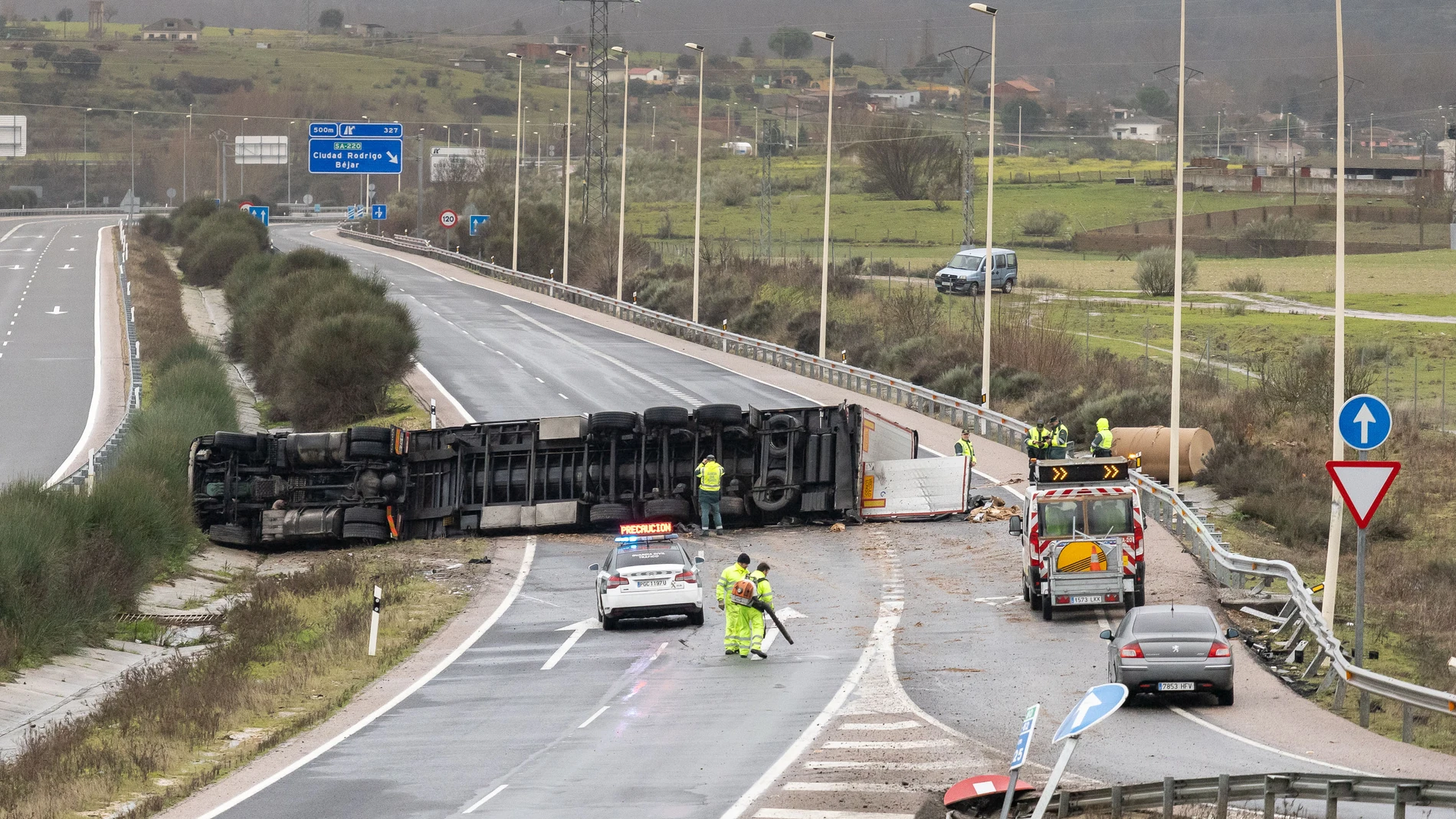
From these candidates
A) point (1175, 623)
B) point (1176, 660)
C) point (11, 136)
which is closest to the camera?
point (1176, 660)

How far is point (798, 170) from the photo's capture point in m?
165

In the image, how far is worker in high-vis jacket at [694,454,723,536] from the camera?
31484 mm

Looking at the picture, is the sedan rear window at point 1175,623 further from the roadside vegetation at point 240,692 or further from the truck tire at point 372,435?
the truck tire at point 372,435

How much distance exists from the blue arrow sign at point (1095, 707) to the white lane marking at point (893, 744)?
23.8 ft

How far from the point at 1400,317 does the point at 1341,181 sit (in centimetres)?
4826

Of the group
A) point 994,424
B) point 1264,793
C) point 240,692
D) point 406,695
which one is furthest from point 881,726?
point 994,424

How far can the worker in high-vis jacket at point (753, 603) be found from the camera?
2152cm

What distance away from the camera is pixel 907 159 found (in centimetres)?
15100

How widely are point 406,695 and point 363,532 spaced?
13.2 metres

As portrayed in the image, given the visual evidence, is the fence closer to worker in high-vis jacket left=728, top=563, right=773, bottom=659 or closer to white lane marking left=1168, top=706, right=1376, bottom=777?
worker in high-vis jacket left=728, top=563, right=773, bottom=659

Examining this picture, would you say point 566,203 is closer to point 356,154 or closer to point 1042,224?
point 356,154

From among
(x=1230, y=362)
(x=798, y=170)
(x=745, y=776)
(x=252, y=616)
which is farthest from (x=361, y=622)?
(x=798, y=170)

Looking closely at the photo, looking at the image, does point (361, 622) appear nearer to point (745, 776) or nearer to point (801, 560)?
point (801, 560)

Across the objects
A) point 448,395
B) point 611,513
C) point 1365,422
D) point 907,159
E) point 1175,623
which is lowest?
point 611,513
